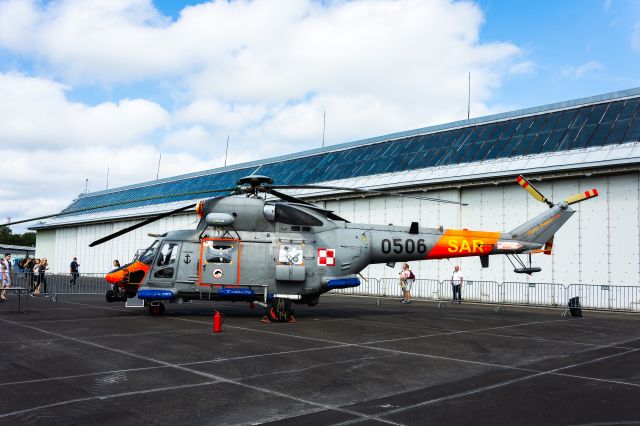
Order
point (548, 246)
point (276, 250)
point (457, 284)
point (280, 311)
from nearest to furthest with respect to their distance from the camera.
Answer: point (280, 311) < point (276, 250) < point (548, 246) < point (457, 284)

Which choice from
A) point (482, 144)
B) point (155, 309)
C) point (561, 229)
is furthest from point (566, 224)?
point (155, 309)

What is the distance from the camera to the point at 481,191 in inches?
1009

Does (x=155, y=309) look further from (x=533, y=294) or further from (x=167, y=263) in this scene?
(x=533, y=294)

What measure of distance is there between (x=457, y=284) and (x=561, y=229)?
522cm

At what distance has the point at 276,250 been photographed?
16422 mm

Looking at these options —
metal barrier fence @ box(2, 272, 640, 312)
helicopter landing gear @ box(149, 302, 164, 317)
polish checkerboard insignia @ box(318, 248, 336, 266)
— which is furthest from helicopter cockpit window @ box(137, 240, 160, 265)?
metal barrier fence @ box(2, 272, 640, 312)

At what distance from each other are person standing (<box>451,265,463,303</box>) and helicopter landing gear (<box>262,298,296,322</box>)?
440 inches

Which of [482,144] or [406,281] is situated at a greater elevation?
[482,144]

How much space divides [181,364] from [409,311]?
493 inches

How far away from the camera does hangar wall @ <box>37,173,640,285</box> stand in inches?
827

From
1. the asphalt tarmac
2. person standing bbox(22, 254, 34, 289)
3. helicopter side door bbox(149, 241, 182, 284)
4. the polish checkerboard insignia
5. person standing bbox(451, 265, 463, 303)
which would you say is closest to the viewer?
the asphalt tarmac

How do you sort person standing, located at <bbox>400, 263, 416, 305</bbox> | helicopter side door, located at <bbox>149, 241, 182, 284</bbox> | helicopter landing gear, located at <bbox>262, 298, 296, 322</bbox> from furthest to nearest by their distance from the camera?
person standing, located at <bbox>400, 263, 416, 305</bbox>
helicopter side door, located at <bbox>149, 241, 182, 284</bbox>
helicopter landing gear, located at <bbox>262, 298, 296, 322</bbox>

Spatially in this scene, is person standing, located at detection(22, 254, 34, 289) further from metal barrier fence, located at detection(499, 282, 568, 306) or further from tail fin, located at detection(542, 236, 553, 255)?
metal barrier fence, located at detection(499, 282, 568, 306)

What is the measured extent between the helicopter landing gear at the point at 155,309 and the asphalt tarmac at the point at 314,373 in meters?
1.73
